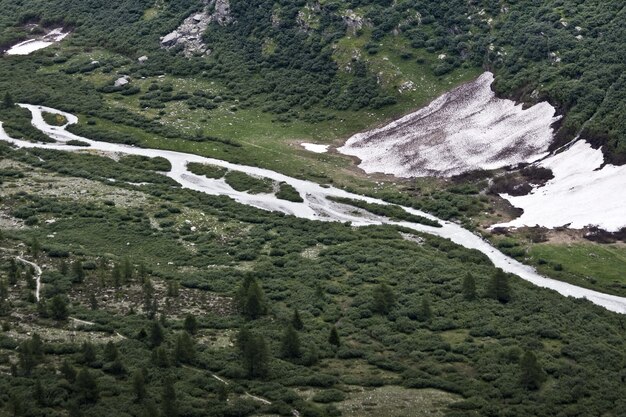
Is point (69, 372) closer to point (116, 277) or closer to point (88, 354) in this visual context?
point (88, 354)

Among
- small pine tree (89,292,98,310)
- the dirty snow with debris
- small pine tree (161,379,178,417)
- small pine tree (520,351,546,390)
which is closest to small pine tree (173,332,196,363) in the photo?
small pine tree (161,379,178,417)

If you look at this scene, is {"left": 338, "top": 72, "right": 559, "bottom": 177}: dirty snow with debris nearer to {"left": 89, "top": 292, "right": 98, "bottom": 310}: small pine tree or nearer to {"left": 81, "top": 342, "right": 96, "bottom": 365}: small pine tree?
{"left": 89, "top": 292, "right": 98, "bottom": 310}: small pine tree

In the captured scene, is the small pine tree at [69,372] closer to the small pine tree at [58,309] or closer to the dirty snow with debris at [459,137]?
the small pine tree at [58,309]

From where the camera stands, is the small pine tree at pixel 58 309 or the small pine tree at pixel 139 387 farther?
the small pine tree at pixel 58 309

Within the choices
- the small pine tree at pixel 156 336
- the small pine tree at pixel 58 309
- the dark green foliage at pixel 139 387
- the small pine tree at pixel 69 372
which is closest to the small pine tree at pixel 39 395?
the small pine tree at pixel 69 372

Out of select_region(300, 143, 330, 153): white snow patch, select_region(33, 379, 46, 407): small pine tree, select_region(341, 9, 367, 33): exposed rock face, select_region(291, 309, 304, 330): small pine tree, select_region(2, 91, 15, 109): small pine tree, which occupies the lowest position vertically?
select_region(2, 91, 15, 109): small pine tree
